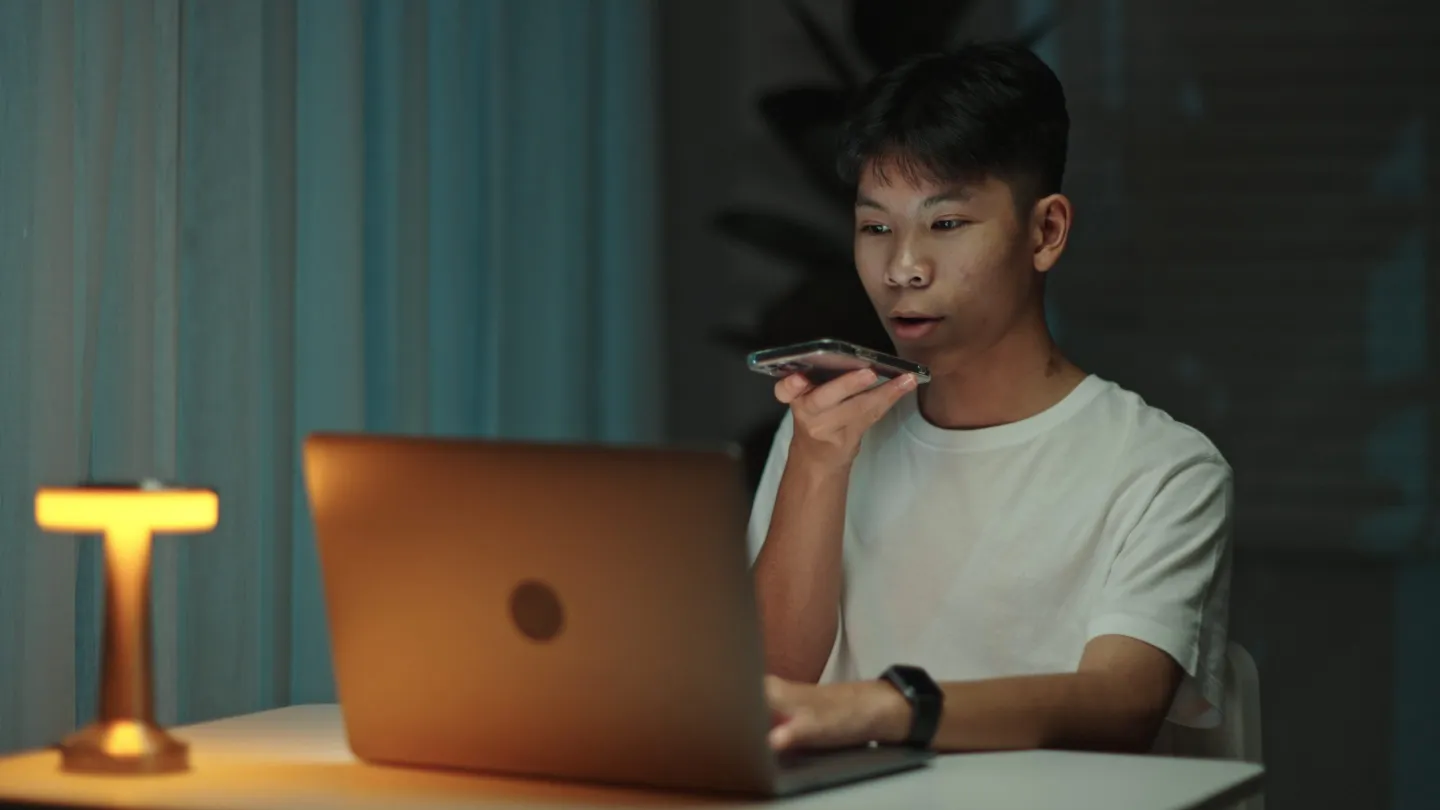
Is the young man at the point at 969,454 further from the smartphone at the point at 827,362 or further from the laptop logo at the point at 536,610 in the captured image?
the laptop logo at the point at 536,610

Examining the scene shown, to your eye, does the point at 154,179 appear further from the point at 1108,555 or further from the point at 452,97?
the point at 1108,555

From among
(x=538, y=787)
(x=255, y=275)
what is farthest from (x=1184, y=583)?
(x=255, y=275)

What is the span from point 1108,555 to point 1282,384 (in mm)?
1326

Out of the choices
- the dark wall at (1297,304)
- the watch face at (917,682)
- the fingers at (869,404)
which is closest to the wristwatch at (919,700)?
the watch face at (917,682)

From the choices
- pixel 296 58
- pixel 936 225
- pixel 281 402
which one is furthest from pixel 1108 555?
pixel 296 58

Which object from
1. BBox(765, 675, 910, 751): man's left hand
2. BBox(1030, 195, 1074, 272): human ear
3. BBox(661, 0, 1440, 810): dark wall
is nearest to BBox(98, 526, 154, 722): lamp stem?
BBox(765, 675, 910, 751): man's left hand

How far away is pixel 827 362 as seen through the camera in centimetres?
145

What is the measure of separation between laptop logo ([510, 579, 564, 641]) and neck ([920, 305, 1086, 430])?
763 mm

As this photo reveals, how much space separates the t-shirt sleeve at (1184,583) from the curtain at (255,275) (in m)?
1.03

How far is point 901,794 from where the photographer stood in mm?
1035

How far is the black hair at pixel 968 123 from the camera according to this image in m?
1.63

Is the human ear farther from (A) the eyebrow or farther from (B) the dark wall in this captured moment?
(B) the dark wall

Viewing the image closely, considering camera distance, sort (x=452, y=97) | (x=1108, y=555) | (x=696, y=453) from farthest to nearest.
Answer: (x=452, y=97) → (x=1108, y=555) → (x=696, y=453)

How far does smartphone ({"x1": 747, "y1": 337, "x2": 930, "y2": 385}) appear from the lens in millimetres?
1304
